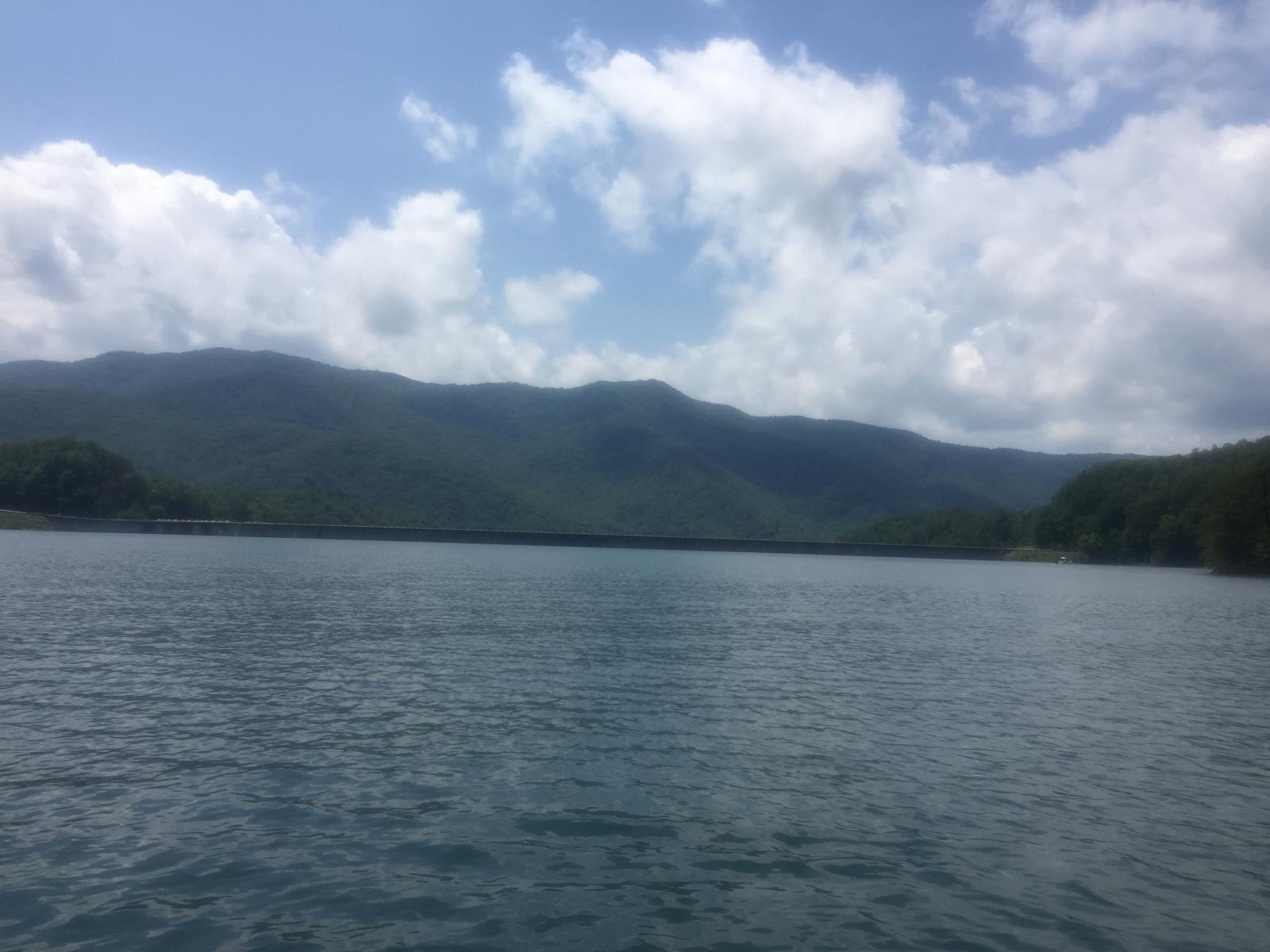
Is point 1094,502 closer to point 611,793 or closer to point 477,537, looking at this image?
point 477,537

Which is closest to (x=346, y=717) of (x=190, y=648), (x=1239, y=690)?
(x=190, y=648)

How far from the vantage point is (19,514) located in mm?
129125

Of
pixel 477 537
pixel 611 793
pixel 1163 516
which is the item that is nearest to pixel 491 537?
pixel 477 537

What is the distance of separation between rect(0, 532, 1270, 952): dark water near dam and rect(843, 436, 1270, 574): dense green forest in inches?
3319

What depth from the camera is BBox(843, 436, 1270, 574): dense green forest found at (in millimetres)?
104688

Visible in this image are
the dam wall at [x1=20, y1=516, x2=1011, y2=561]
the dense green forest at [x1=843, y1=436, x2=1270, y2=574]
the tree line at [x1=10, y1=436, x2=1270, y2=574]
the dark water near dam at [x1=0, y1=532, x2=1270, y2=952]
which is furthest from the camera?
the dam wall at [x1=20, y1=516, x2=1011, y2=561]

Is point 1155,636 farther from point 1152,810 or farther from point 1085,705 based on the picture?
point 1152,810

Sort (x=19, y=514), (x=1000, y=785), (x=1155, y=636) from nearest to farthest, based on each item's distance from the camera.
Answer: (x=1000, y=785), (x=1155, y=636), (x=19, y=514)

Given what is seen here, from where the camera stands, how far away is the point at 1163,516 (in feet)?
471

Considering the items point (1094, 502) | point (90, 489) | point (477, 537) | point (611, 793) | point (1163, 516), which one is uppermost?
point (1094, 502)

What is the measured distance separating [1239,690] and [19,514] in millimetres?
144187

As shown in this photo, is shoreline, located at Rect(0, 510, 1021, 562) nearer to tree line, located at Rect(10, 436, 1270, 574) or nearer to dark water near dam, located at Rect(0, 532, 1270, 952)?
tree line, located at Rect(10, 436, 1270, 574)

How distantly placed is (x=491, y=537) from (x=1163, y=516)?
11056 centimetres

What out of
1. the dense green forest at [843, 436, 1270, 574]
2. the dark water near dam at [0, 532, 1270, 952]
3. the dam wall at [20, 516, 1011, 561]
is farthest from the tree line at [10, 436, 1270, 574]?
the dark water near dam at [0, 532, 1270, 952]
